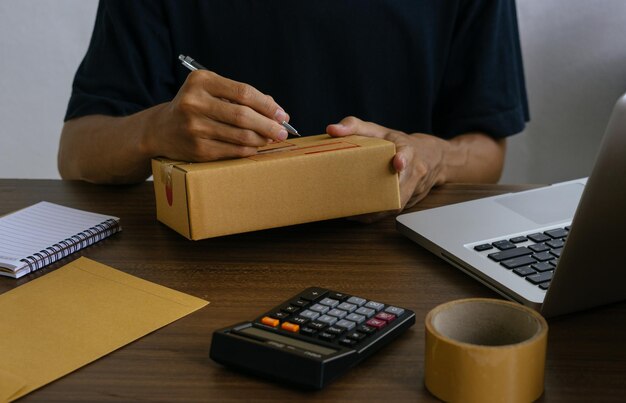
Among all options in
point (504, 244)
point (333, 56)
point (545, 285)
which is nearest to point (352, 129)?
point (504, 244)

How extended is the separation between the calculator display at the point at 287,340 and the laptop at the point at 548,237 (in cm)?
24

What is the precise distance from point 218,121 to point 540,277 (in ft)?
1.50

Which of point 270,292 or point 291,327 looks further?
point 270,292

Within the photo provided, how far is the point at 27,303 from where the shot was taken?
2.92ft

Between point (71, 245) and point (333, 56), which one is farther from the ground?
point (333, 56)

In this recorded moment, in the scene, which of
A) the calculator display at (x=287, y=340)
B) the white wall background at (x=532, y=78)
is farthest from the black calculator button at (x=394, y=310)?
the white wall background at (x=532, y=78)

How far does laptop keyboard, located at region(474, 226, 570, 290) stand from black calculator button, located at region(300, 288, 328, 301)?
217 mm

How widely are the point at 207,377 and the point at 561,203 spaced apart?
0.62 metres

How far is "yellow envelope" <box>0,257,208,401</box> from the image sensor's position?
2.46ft

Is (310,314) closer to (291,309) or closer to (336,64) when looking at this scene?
(291,309)

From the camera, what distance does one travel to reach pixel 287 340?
73 centimetres

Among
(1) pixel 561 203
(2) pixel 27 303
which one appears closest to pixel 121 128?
(2) pixel 27 303

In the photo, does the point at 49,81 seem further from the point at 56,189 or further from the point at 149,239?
the point at 149,239

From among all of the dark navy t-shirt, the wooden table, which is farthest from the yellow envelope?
the dark navy t-shirt
